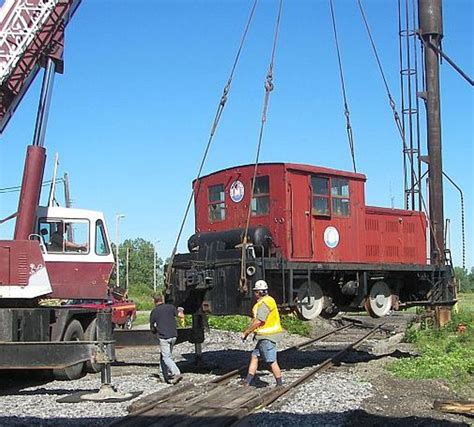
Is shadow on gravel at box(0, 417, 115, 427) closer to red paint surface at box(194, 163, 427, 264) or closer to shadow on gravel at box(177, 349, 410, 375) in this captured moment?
shadow on gravel at box(177, 349, 410, 375)

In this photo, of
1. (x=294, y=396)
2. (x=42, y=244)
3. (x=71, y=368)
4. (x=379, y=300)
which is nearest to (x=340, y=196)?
(x=379, y=300)

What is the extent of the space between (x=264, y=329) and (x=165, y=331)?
2089 millimetres

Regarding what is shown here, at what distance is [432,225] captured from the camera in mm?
18078

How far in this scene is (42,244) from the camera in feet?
42.5

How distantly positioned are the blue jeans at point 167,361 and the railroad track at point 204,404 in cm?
50

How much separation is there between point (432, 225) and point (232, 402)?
9793 mm

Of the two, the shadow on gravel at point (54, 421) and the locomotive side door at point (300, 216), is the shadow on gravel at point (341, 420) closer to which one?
the shadow on gravel at point (54, 421)

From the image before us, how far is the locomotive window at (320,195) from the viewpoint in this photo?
45.9 feet

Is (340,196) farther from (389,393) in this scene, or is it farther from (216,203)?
(389,393)

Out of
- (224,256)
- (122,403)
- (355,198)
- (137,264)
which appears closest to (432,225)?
Answer: (355,198)

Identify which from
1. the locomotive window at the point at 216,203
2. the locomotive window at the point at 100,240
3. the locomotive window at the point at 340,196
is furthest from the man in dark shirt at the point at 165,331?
the locomotive window at the point at 340,196

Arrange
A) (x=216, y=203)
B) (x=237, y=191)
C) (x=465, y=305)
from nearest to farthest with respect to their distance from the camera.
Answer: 1. (x=237, y=191)
2. (x=216, y=203)
3. (x=465, y=305)

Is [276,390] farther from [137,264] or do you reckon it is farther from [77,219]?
[137,264]

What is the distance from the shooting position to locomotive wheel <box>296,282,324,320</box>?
43.9ft
